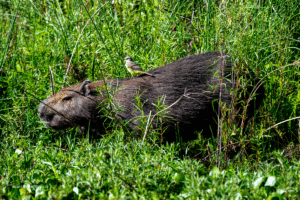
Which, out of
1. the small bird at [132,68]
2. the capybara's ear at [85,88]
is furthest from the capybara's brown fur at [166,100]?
the small bird at [132,68]

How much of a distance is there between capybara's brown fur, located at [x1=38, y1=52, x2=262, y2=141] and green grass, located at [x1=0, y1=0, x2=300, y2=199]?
194mm

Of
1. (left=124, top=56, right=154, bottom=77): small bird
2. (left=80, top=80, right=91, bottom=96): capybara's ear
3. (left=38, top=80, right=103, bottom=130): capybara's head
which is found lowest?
(left=38, top=80, right=103, bottom=130): capybara's head

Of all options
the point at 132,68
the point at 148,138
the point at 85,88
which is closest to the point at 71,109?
the point at 85,88

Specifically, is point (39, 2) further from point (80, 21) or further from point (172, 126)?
point (172, 126)

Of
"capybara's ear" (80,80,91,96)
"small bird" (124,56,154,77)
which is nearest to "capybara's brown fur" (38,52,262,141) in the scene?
"capybara's ear" (80,80,91,96)

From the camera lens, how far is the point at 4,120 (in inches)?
142

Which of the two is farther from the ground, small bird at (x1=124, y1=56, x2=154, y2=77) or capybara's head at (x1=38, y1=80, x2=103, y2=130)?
small bird at (x1=124, y1=56, x2=154, y2=77)

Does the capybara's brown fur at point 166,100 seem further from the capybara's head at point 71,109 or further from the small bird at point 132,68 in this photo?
the small bird at point 132,68

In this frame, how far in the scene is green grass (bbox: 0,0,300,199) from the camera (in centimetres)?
222

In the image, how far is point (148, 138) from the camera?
3.26 m

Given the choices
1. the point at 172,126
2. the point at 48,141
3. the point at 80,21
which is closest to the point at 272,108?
the point at 172,126

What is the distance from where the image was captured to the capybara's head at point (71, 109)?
3.77 meters

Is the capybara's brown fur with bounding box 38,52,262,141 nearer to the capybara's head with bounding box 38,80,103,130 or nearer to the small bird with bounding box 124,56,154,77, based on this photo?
the capybara's head with bounding box 38,80,103,130

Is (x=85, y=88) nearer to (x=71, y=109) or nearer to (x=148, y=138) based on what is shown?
(x=71, y=109)
